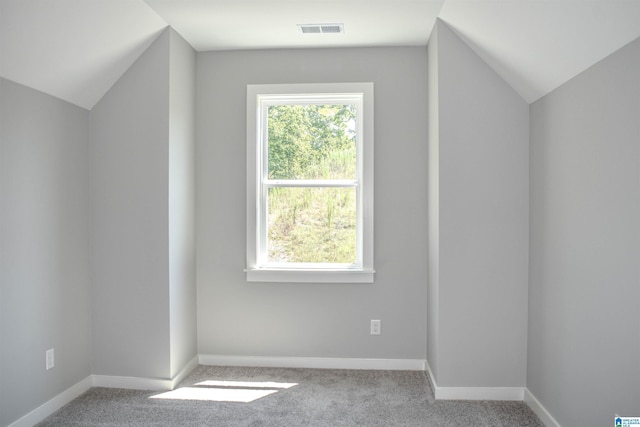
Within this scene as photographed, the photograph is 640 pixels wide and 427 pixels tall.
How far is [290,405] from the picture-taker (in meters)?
3.20

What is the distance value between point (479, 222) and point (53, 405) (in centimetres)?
302

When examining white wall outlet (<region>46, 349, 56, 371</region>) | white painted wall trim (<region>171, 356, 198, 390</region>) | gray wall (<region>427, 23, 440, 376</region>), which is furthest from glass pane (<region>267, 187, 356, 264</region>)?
white wall outlet (<region>46, 349, 56, 371</region>)

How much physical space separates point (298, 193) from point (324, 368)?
1.44 m

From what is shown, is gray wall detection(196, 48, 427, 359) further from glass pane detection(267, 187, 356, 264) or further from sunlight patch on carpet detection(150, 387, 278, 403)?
sunlight patch on carpet detection(150, 387, 278, 403)

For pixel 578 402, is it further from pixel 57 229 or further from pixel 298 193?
pixel 57 229

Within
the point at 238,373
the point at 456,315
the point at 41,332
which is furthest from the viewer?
the point at 238,373

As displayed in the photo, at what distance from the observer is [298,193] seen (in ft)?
13.2

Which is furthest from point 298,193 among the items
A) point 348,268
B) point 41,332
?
point 41,332

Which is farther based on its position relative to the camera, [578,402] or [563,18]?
[578,402]

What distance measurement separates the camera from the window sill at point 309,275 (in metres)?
3.90

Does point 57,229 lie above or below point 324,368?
above

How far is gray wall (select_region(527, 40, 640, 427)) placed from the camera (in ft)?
6.88

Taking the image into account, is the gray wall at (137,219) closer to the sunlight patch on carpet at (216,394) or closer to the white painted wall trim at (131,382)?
the white painted wall trim at (131,382)

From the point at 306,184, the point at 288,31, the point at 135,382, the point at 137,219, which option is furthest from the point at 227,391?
the point at 288,31
